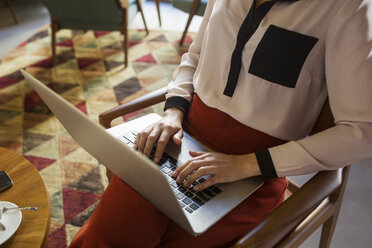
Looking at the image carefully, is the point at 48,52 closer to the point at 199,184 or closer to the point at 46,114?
the point at 46,114

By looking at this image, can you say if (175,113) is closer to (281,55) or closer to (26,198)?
(281,55)

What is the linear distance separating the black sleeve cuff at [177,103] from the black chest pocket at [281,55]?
0.89ft

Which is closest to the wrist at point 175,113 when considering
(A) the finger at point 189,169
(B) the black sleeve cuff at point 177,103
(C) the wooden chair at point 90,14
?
(B) the black sleeve cuff at point 177,103

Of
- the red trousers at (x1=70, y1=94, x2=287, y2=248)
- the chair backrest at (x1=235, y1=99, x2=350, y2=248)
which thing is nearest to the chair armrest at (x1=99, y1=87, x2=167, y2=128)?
the red trousers at (x1=70, y1=94, x2=287, y2=248)

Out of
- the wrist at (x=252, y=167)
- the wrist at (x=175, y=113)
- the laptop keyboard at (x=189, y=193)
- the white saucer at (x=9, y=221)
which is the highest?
the wrist at (x=252, y=167)

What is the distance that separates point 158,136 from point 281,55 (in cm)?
41

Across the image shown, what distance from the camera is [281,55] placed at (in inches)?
33.3

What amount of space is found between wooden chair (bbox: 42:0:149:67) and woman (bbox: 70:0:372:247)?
61.5 inches

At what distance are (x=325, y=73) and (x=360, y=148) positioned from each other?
0.20 metres

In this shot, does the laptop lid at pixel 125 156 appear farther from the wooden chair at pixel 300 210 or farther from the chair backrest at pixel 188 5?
the chair backrest at pixel 188 5

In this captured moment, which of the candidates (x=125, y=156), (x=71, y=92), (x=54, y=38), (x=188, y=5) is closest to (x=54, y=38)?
(x=54, y=38)

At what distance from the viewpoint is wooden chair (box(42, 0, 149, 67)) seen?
2.30 meters

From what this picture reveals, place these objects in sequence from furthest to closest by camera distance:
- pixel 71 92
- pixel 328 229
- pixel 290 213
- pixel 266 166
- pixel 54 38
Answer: pixel 54 38 → pixel 71 92 → pixel 328 229 → pixel 266 166 → pixel 290 213

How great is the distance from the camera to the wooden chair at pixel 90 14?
2299mm
